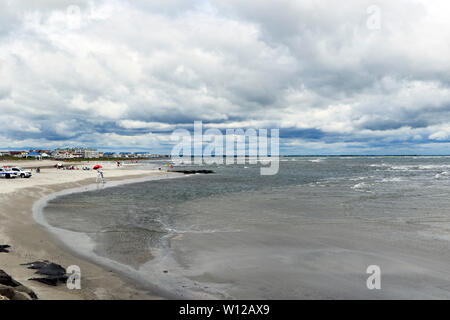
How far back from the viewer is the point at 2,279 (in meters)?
8.09

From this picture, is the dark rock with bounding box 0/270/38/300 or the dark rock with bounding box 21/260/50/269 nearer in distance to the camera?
the dark rock with bounding box 0/270/38/300

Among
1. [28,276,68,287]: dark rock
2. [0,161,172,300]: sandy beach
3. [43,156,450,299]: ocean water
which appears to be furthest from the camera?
[43,156,450,299]: ocean water

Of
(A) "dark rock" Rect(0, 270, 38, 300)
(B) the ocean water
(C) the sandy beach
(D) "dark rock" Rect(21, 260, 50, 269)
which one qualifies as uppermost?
A: (A) "dark rock" Rect(0, 270, 38, 300)

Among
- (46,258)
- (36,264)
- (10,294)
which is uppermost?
(10,294)

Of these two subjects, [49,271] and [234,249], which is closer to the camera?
[49,271]

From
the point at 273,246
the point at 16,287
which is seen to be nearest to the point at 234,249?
the point at 273,246

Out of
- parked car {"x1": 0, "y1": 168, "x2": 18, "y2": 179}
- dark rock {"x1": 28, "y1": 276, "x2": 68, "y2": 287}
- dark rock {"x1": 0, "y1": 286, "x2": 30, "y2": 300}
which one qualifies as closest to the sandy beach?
dark rock {"x1": 28, "y1": 276, "x2": 68, "y2": 287}

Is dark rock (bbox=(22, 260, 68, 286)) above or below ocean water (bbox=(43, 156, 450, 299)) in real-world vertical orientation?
above

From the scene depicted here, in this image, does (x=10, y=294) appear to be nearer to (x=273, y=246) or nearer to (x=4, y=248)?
(x=4, y=248)

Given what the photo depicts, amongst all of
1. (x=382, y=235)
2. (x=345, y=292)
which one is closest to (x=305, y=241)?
(x=382, y=235)

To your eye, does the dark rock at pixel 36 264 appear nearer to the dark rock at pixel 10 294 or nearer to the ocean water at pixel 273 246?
the ocean water at pixel 273 246

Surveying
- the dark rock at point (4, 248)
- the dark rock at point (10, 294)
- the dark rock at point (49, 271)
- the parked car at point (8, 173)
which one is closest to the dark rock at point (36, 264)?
the dark rock at point (49, 271)

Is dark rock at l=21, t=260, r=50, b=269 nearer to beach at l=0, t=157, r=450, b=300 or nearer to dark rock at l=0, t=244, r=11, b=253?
beach at l=0, t=157, r=450, b=300

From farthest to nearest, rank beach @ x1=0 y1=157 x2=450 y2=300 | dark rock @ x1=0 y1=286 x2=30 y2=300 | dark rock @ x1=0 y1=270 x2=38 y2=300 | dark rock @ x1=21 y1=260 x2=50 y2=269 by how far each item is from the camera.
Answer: dark rock @ x1=21 y1=260 x2=50 y2=269 → beach @ x1=0 y1=157 x2=450 y2=300 → dark rock @ x1=0 y1=270 x2=38 y2=300 → dark rock @ x1=0 y1=286 x2=30 y2=300
